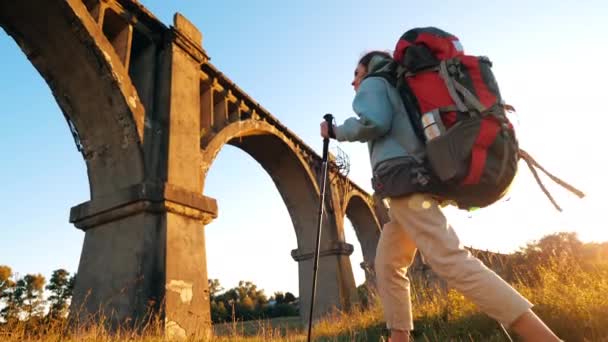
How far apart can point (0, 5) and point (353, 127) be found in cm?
603

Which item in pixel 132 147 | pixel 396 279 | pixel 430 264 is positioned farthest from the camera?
pixel 132 147

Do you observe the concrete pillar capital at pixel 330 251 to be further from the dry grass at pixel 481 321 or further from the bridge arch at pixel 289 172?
the dry grass at pixel 481 321

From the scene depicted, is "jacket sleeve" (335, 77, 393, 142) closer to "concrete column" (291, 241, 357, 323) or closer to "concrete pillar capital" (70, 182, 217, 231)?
"concrete pillar capital" (70, 182, 217, 231)

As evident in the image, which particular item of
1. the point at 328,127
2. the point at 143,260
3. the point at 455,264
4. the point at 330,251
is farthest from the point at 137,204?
the point at 330,251

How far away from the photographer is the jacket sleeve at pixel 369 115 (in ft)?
6.87

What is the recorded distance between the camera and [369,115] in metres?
2.10

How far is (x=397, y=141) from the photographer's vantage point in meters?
2.14

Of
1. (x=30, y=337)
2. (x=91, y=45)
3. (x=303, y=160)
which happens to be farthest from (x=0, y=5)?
(x=303, y=160)

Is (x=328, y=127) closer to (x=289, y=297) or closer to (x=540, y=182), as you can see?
(x=540, y=182)

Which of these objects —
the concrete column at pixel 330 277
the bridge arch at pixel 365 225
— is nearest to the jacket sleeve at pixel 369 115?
the concrete column at pixel 330 277

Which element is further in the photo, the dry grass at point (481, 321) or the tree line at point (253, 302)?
the tree line at point (253, 302)

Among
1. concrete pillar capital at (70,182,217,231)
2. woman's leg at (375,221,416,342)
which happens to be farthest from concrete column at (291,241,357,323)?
Answer: woman's leg at (375,221,416,342)

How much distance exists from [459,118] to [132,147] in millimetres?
5270

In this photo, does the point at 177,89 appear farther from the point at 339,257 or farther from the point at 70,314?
the point at 339,257
